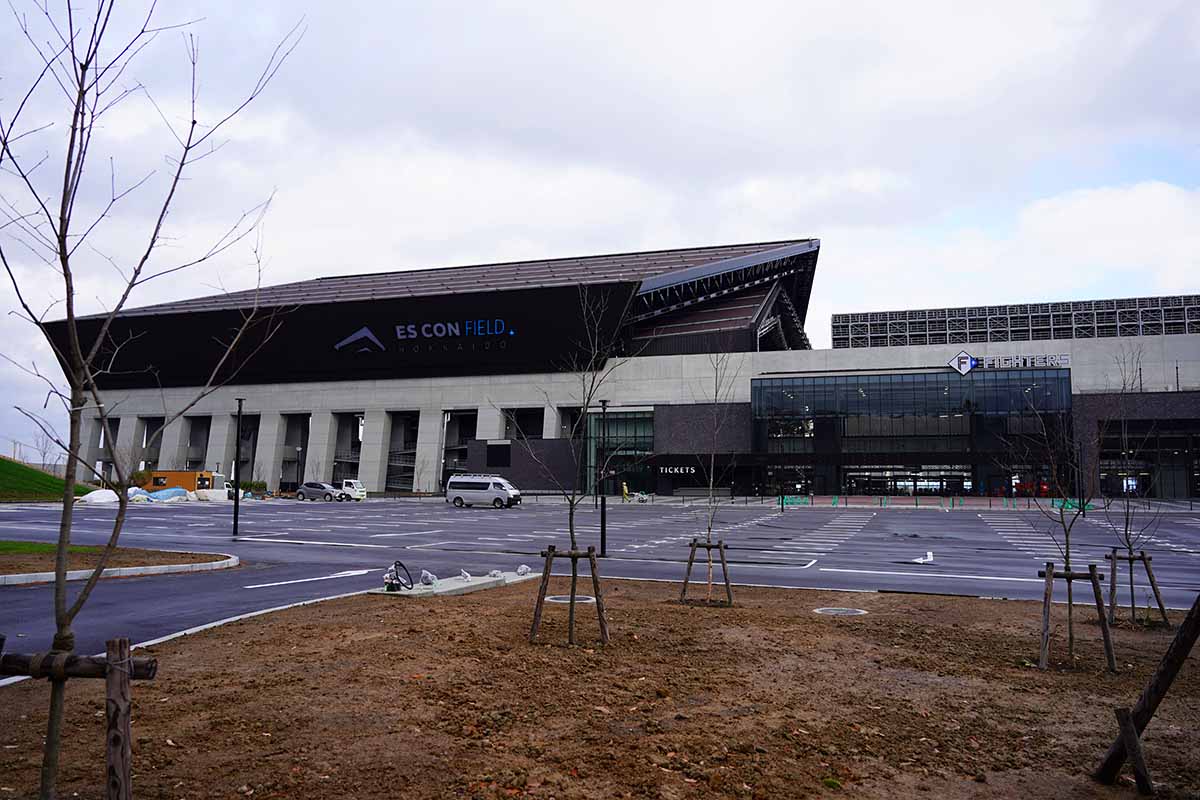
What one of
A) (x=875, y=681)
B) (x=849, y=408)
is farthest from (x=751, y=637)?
(x=849, y=408)

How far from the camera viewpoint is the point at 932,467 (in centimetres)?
7862

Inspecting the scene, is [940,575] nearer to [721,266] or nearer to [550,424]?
[550,424]

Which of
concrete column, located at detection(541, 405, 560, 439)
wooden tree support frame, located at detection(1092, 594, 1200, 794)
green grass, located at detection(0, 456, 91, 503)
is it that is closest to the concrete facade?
concrete column, located at detection(541, 405, 560, 439)

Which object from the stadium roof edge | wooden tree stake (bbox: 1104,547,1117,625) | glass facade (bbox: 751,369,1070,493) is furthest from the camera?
glass facade (bbox: 751,369,1070,493)

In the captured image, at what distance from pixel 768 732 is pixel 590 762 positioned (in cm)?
159

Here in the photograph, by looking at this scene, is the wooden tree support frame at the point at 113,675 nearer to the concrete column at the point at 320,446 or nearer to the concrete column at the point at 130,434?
the concrete column at the point at 320,446

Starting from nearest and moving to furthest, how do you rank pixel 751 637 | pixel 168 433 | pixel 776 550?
pixel 751 637, pixel 776 550, pixel 168 433

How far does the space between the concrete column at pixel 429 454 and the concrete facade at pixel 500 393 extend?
11 centimetres

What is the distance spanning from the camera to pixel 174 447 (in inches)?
3824

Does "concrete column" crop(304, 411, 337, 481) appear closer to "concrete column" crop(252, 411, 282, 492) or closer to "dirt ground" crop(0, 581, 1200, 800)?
"concrete column" crop(252, 411, 282, 492)

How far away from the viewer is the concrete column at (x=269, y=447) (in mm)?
92875

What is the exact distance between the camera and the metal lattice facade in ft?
405

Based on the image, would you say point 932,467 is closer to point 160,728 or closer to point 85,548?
point 85,548

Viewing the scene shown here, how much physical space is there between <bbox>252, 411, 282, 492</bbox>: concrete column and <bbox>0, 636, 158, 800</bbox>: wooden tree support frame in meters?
95.3
